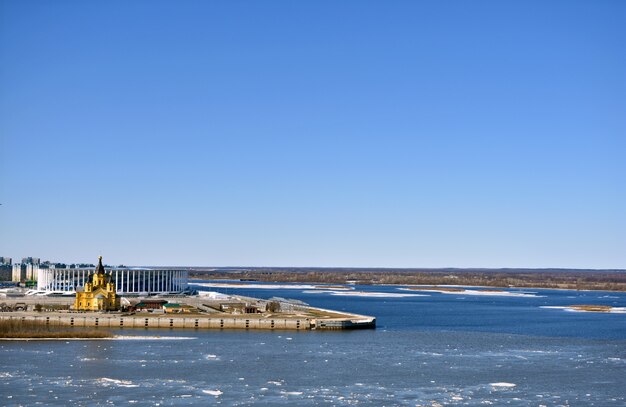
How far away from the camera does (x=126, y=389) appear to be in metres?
38.9

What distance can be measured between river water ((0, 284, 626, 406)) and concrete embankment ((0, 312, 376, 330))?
2098 millimetres

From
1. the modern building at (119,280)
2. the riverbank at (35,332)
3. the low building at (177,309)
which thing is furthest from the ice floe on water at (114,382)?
the modern building at (119,280)

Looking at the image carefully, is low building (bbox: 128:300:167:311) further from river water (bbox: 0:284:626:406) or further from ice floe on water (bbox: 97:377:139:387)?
ice floe on water (bbox: 97:377:139:387)

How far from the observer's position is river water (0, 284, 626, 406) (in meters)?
37.5

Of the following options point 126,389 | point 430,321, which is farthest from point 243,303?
point 126,389

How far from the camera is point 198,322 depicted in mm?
71375

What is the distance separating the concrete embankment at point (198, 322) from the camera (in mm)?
70750

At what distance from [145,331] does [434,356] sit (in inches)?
979

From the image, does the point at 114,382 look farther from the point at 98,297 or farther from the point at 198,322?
the point at 98,297

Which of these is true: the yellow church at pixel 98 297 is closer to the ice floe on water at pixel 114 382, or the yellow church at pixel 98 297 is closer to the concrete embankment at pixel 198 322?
the concrete embankment at pixel 198 322

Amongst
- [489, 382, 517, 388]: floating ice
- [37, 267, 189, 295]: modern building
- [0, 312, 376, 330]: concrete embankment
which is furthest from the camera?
[37, 267, 189, 295]: modern building

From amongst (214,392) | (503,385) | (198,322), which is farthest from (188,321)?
(503,385)

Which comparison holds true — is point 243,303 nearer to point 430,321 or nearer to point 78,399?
point 430,321

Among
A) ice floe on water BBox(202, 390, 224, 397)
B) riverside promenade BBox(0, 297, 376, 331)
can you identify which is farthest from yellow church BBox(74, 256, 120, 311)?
ice floe on water BBox(202, 390, 224, 397)
